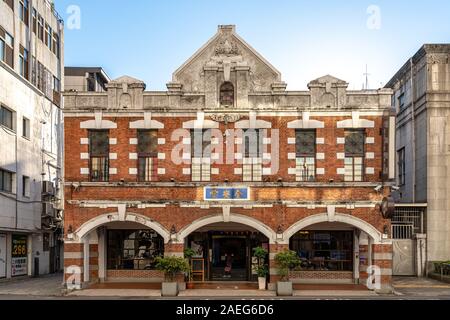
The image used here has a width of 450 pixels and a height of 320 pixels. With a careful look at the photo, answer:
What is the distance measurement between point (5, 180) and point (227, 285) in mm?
15386

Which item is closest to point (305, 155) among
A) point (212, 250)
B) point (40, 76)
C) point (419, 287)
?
point (212, 250)

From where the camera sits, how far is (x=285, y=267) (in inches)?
965

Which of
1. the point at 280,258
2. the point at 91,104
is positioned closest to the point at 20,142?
the point at 91,104

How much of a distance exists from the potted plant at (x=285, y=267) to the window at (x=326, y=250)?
13.7ft

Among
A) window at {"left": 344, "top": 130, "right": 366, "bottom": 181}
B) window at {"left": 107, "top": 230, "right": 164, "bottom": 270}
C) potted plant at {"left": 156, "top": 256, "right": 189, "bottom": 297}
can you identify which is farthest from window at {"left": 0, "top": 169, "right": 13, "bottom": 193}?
window at {"left": 344, "top": 130, "right": 366, "bottom": 181}

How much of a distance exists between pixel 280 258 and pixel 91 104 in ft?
40.8

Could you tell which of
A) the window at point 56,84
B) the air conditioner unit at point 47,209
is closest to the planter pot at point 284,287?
the air conditioner unit at point 47,209

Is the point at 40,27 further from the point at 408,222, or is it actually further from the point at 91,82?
the point at 408,222

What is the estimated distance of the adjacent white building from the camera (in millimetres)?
31594

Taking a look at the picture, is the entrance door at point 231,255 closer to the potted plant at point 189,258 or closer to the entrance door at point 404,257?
the potted plant at point 189,258

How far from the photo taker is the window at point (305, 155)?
26.3 meters

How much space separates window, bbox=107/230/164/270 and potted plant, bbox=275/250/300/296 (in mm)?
7391
